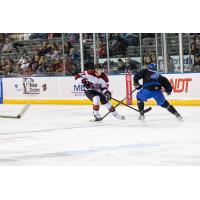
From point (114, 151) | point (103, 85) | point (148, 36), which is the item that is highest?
point (148, 36)

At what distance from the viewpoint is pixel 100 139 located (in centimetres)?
620

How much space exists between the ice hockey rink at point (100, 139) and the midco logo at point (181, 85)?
22.0 inches

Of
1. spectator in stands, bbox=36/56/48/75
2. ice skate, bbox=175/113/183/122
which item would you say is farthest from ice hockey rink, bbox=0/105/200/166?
spectator in stands, bbox=36/56/48/75

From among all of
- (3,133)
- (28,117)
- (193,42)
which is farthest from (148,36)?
(3,133)

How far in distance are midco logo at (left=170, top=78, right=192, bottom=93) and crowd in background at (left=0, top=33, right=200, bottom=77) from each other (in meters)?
0.17

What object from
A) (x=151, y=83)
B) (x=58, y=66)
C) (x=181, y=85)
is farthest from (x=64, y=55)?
(x=151, y=83)

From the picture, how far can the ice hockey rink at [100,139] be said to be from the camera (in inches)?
194

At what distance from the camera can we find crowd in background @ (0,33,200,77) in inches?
390

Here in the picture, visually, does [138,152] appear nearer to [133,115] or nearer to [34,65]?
[133,115]

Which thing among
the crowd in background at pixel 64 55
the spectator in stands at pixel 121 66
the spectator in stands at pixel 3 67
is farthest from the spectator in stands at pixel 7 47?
the spectator in stands at pixel 121 66

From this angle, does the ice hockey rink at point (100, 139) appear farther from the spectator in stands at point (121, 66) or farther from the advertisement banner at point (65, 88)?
the spectator in stands at point (121, 66)

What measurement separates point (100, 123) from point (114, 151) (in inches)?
90.7

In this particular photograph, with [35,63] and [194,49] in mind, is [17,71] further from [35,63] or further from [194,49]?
[194,49]

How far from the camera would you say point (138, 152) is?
5180 mm
